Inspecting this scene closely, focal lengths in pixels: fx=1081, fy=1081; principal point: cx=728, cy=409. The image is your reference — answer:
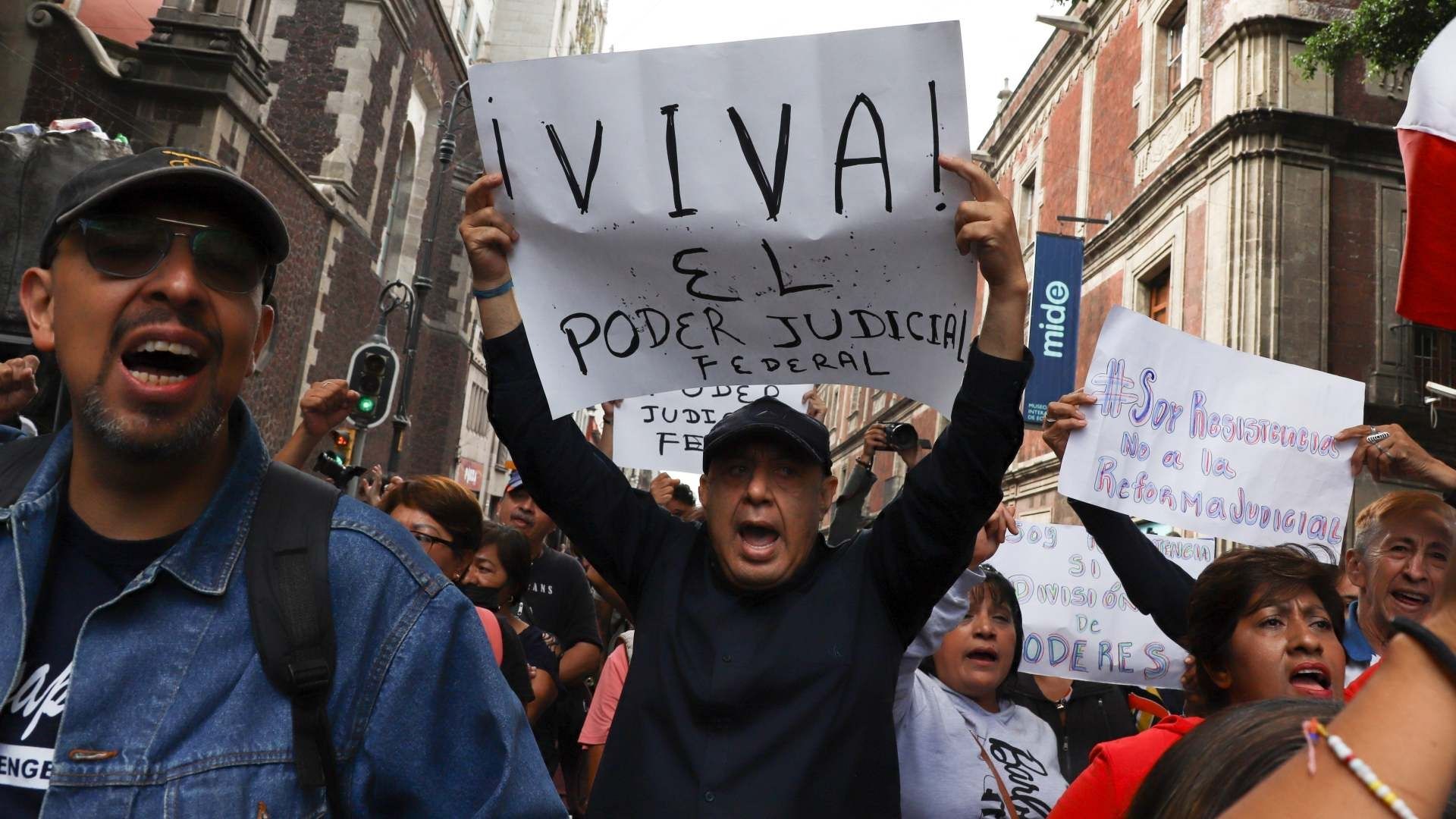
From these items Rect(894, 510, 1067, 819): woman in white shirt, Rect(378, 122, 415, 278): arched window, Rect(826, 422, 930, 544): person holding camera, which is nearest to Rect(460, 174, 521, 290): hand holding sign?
Rect(826, 422, 930, 544): person holding camera

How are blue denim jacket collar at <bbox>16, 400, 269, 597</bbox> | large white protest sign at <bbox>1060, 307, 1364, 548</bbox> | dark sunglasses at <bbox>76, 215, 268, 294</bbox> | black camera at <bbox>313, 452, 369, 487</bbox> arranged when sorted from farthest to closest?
black camera at <bbox>313, 452, 369, 487</bbox> < large white protest sign at <bbox>1060, 307, 1364, 548</bbox> < dark sunglasses at <bbox>76, 215, 268, 294</bbox> < blue denim jacket collar at <bbox>16, 400, 269, 597</bbox>

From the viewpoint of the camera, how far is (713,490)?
8.23ft

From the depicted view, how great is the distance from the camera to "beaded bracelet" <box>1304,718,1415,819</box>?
0.72 m

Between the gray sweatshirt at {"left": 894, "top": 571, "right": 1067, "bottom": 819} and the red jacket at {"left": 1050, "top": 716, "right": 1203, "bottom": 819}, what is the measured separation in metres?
0.53

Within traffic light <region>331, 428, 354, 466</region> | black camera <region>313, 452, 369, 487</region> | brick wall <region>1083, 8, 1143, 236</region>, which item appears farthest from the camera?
brick wall <region>1083, 8, 1143, 236</region>

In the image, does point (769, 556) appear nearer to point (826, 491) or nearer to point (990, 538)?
point (826, 491)

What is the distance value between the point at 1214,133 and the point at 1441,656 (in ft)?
53.0

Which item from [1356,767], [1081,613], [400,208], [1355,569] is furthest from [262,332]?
[400,208]

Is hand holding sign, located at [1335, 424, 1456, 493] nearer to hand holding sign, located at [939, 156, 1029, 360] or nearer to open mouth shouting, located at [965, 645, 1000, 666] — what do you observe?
open mouth shouting, located at [965, 645, 1000, 666]

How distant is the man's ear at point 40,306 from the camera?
1593 millimetres

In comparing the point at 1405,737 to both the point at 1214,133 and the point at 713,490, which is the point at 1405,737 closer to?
the point at 713,490

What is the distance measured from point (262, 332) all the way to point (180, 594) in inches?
21.8

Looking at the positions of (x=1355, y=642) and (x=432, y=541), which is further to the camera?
(x=432, y=541)

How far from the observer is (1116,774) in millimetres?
2037
